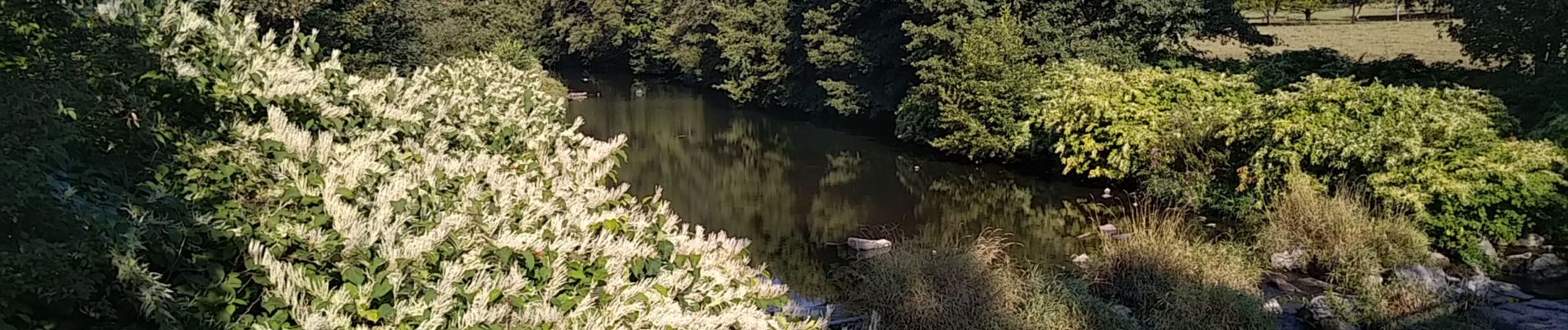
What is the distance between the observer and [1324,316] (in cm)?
873

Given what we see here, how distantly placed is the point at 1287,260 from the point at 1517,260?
2401 millimetres

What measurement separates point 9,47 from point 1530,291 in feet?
38.8

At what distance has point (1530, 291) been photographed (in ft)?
32.4

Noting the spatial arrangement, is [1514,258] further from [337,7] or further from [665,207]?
[337,7]

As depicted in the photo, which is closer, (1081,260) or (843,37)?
(1081,260)

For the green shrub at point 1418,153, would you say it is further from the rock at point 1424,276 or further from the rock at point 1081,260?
the rock at point 1081,260

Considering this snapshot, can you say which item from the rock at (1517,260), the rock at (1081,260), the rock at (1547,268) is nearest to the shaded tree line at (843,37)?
the rock at (1081,260)

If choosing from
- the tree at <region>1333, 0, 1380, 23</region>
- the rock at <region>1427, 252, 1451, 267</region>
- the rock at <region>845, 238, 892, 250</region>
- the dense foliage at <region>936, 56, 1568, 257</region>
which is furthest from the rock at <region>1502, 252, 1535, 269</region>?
the tree at <region>1333, 0, 1380, 23</region>

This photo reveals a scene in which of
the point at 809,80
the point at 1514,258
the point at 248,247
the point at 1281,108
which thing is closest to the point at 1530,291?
the point at 1514,258

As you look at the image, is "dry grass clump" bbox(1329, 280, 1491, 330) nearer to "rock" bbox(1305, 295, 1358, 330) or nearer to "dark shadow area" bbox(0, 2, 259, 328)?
"rock" bbox(1305, 295, 1358, 330)

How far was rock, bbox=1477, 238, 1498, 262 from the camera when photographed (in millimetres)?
10812

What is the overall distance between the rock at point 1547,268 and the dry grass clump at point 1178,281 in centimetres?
274

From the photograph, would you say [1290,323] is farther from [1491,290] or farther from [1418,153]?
[1418,153]

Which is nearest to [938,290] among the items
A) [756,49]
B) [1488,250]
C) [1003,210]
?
[1488,250]
